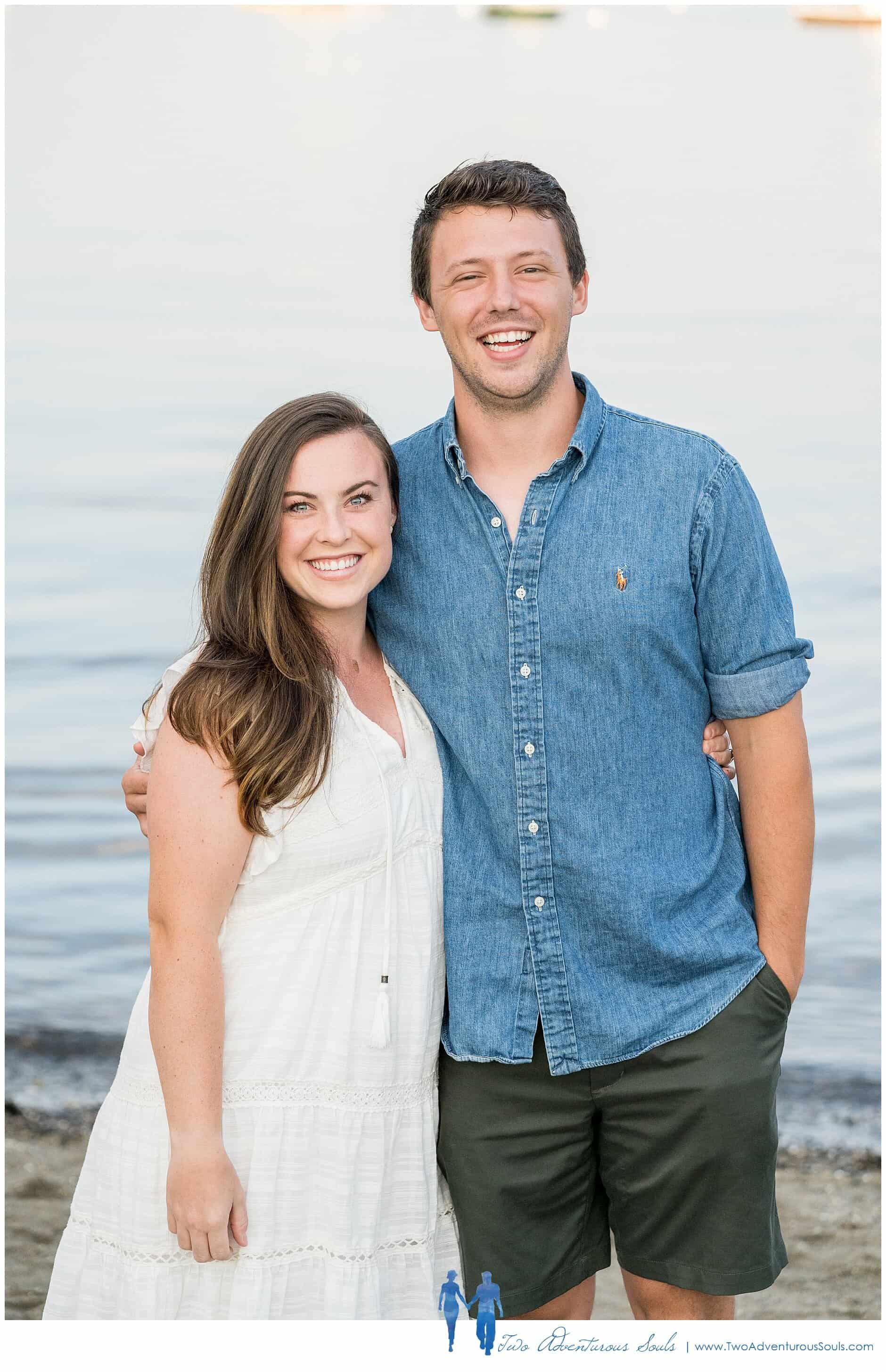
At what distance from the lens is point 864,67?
594 centimetres

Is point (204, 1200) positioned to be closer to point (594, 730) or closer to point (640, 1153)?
point (640, 1153)

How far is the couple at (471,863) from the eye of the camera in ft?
6.35

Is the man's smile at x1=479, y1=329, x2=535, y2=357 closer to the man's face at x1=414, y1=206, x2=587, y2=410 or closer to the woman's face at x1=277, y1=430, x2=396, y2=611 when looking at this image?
the man's face at x1=414, y1=206, x2=587, y2=410

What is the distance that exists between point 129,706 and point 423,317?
4.37 m

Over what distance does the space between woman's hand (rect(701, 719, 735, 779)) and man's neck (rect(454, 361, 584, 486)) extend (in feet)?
1.70

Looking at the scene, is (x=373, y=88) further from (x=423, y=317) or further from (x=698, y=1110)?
(x=698, y=1110)

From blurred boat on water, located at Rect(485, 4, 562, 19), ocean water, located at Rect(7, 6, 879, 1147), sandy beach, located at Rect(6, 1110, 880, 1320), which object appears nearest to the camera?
sandy beach, located at Rect(6, 1110, 880, 1320)

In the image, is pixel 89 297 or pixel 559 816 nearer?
pixel 559 816

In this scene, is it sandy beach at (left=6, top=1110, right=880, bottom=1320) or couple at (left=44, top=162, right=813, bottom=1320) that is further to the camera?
sandy beach at (left=6, top=1110, right=880, bottom=1320)

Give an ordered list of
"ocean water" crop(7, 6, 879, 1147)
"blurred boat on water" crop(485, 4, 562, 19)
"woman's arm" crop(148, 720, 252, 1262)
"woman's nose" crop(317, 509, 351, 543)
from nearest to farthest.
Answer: "woman's arm" crop(148, 720, 252, 1262) < "woman's nose" crop(317, 509, 351, 543) < "blurred boat on water" crop(485, 4, 562, 19) < "ocean water" crop(7, 6, 879, 1147)

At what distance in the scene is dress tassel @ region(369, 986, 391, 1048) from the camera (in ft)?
6.37

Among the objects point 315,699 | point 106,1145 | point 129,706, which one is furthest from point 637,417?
point 129,706

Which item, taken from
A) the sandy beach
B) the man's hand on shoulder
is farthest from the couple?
the sandy beach

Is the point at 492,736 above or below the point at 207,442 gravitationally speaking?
below
